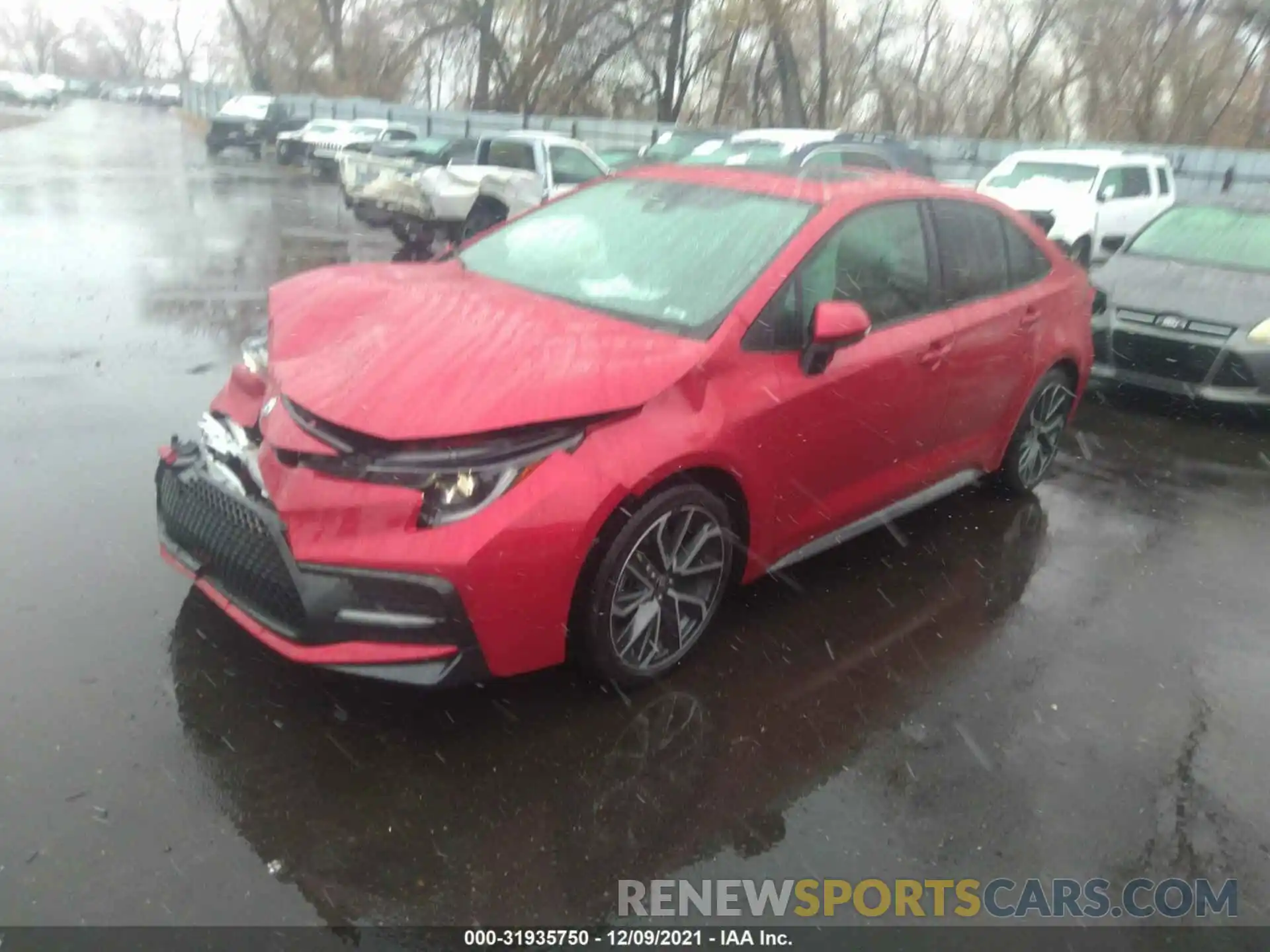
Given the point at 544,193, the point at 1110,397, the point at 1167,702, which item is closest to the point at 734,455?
the point at 1167,702

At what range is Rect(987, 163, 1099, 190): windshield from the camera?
527 inches

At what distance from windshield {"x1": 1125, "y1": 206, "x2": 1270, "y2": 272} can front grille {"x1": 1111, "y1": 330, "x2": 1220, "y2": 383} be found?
132 centimetres

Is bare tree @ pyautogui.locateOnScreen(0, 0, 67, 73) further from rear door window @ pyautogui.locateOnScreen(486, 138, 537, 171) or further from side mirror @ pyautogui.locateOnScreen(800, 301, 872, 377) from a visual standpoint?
side mirror @ pyautogui.locateOnScreen(800, 301, 872, 377)

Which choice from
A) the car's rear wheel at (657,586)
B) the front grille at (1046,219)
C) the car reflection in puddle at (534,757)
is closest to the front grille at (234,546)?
the car reflection in puddle at (534,757)

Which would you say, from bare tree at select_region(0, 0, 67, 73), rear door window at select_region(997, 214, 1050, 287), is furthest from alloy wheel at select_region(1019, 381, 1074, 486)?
bare tree at select_region(0, 0, 67, 73)

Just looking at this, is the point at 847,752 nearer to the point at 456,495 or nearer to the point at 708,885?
the point at 708,885

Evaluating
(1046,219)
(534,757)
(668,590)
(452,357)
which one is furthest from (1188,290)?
(534,757)

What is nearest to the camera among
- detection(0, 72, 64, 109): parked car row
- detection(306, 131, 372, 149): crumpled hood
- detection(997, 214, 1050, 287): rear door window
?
detection(997, 214, 1050, 287): rear door window

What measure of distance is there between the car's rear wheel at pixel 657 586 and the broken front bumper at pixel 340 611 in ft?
1.42

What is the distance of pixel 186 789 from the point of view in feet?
9.43

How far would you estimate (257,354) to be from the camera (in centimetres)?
380

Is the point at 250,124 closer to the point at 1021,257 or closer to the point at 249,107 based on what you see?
the point at 249,107

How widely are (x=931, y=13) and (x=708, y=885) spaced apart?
3983 cm

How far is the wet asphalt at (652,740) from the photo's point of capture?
2.68 metres
